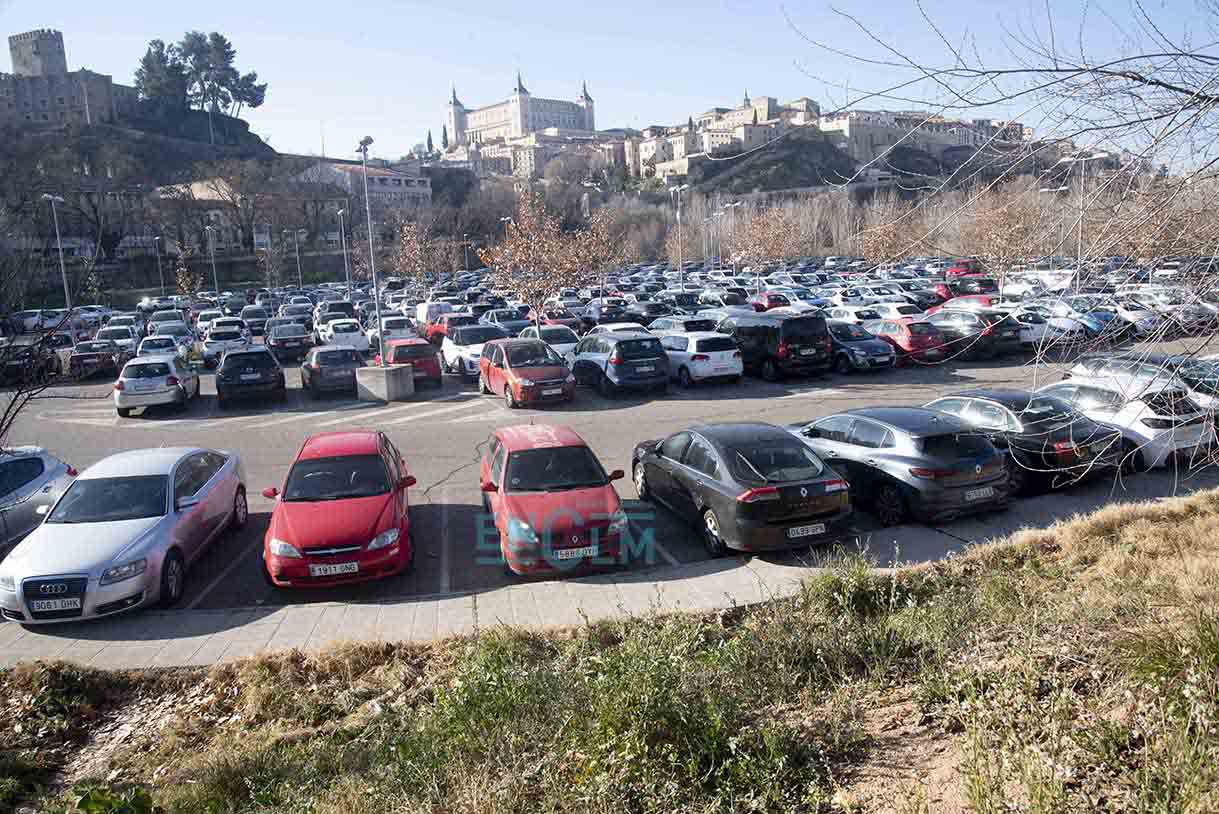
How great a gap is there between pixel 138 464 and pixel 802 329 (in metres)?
17.4

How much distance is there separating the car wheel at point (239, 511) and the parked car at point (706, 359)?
43.6 feet

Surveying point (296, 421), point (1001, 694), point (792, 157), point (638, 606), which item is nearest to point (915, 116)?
point (1001, 694)

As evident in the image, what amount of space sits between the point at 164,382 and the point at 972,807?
21.9 metres

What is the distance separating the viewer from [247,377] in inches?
862

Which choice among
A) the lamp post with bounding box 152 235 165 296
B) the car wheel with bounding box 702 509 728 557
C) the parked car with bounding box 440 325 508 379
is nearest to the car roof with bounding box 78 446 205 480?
the car wheel with bounding box 702 509 728 557

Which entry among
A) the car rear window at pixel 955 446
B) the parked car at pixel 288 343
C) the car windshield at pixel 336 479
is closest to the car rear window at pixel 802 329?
the car rear window at pixel 955 446

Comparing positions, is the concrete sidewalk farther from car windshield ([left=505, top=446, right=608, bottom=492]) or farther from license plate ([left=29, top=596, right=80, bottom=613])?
car windshield ([left=505, top=446, right=608, bottom=492])

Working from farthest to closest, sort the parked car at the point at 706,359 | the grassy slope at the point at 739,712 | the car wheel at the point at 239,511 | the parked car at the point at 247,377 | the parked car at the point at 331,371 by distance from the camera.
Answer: the parked car at the point at 331,371 < the parked car at the point at 706,359 < the parked car at the point at 247,377 < the car wheel at the point at 239,511 < the grassy slope at the point at 739,712

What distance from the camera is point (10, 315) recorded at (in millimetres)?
8750

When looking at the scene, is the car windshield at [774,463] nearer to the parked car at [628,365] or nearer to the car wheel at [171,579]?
the car wheel at [171,579]

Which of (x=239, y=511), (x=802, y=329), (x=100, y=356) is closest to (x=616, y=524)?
(x=239, y=511)

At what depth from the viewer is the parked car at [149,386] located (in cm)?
2114

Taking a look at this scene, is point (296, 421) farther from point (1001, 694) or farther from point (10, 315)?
point (1001, 694)

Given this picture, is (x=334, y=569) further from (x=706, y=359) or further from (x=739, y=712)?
(x=706, y=359)
